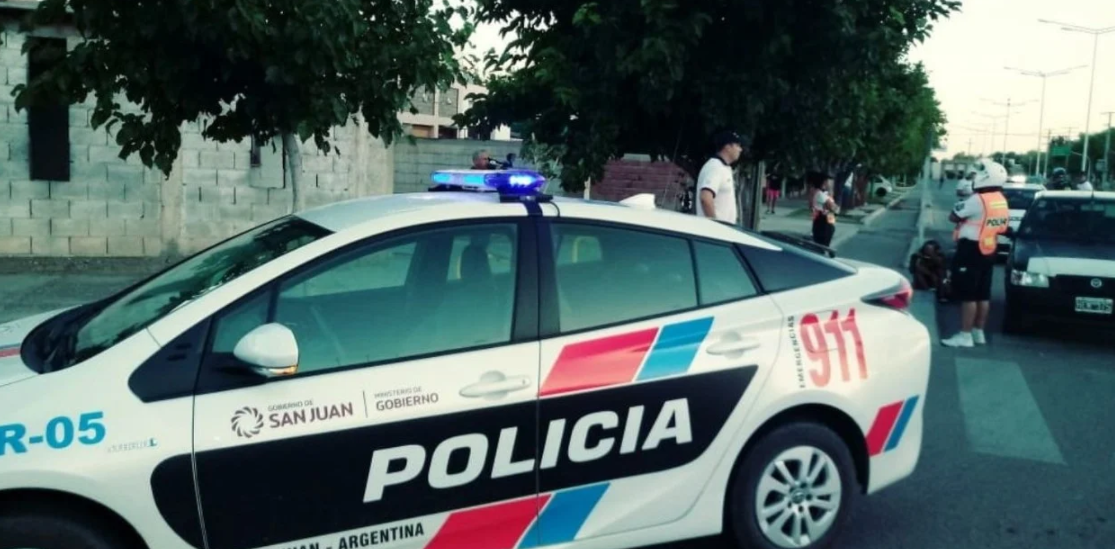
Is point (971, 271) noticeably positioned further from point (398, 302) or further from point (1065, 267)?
point (398, 302)

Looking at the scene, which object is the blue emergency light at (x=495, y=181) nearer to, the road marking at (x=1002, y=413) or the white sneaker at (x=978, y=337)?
the road marking at (x=1002, y=413)

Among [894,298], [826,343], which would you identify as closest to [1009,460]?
[894,298]

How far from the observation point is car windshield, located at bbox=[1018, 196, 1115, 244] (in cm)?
1138

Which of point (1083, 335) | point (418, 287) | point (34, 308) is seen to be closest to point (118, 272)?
point (34, 308)

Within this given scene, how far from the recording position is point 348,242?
3.76 m

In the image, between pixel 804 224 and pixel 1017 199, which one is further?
pixel 804 224

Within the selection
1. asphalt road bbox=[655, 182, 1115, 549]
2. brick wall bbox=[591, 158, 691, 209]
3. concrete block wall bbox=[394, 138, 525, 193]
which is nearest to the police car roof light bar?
asphalt road bbox=[655, 182, 1115, 549]

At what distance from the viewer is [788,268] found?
4.50 metres

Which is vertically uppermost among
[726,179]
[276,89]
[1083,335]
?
[276,89]

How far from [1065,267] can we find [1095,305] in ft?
1.55

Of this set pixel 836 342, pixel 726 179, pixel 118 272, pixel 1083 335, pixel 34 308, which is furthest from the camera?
pixel 118 272

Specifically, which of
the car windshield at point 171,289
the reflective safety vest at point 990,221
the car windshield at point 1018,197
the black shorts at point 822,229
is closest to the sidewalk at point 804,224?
the car windshield at point 1018,197

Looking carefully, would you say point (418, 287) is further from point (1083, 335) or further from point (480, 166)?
point (1083, 335)

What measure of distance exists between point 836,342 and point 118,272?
34.9 feet
